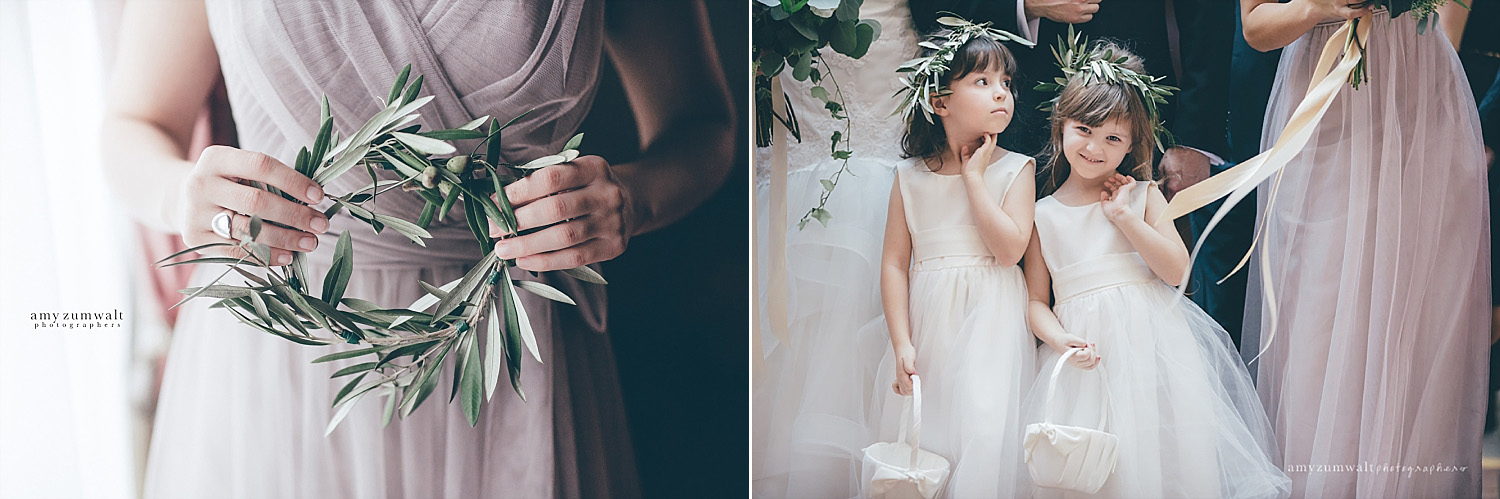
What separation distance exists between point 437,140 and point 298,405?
0.46 metres

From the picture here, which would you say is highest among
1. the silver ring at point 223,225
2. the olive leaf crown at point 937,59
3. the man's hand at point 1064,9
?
the man's hand at point 1064,9

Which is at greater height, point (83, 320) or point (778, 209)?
point (778, 209)

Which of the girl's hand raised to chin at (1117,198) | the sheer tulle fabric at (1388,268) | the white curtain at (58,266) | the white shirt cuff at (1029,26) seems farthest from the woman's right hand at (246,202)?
the sheer tulle fabric at (1388,268)

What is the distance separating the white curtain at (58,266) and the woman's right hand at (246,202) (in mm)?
112

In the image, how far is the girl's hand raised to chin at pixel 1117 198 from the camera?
1.48 meters

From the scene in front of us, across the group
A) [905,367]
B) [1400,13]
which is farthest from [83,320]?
[1400,13]

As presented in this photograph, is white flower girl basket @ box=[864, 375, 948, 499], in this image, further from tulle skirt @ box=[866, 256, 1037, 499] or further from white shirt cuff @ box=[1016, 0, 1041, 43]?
white shirt cuff @ box=[1016, 0, 1041, 43]

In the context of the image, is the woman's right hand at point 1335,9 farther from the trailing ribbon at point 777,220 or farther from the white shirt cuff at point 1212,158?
the trailing ribbon at point 777,220

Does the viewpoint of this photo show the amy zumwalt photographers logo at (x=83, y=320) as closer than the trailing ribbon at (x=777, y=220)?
Yes

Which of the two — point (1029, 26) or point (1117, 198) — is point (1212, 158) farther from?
point (1029, 26)

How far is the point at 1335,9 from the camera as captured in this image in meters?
1.44

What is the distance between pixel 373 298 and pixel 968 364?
104 centimetres

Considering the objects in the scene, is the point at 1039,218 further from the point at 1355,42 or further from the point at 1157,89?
the point at 1355,42

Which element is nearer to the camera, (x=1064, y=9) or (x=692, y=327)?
(x=692, y=327)
